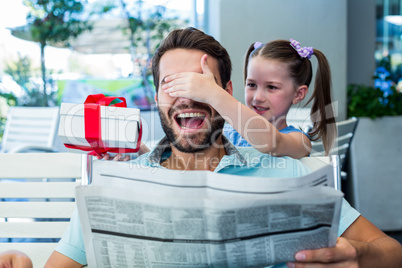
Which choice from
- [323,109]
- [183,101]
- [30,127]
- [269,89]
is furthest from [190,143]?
[30,127]

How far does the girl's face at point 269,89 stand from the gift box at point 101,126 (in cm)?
88

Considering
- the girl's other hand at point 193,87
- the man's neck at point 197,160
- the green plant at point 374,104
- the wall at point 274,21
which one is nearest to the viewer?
the girl's other hand at point 193,87

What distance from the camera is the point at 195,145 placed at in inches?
51.3

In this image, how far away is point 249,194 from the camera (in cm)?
79

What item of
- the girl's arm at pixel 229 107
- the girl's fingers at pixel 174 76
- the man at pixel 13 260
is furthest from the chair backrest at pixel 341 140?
the man at pixel 13 260

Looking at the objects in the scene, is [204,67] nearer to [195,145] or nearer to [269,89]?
[195,145]

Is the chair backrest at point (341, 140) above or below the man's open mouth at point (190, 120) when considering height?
below

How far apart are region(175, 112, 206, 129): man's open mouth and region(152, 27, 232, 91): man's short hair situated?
14 cm

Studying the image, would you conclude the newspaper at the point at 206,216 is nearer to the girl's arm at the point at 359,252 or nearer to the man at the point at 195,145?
the girl's arm at the point at 359,252

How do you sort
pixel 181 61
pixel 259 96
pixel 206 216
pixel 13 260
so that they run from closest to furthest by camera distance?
pixel 206 216, pixel 13 260, pixel 181 61, pixel 259 96

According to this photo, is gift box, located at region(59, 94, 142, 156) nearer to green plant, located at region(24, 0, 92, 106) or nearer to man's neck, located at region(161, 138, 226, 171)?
man's neck, located at region(161, 138, 226, 171)

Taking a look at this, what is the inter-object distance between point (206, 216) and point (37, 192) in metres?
0.85

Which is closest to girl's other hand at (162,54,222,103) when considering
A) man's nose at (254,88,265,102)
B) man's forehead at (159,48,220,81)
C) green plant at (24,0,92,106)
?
man's forehead at (159,48,220,81)

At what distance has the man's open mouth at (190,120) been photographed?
1289mm
